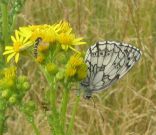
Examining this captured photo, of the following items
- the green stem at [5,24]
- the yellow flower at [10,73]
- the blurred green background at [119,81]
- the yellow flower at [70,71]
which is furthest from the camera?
the blurred green background at [119,81]

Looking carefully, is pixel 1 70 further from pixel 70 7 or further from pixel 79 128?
pixel 70 7

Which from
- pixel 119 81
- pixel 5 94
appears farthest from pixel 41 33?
pixel 119 81

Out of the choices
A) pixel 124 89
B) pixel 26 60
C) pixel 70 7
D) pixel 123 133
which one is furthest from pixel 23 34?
pixel 70 7

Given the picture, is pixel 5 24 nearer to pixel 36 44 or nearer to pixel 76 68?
pixel 36 44

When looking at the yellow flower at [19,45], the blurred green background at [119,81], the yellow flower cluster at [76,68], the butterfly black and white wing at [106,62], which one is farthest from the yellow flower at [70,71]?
the blurred green background at [119,81]

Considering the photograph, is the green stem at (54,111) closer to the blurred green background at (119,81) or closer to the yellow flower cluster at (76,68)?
the yellow flower cluster at (76,68)
